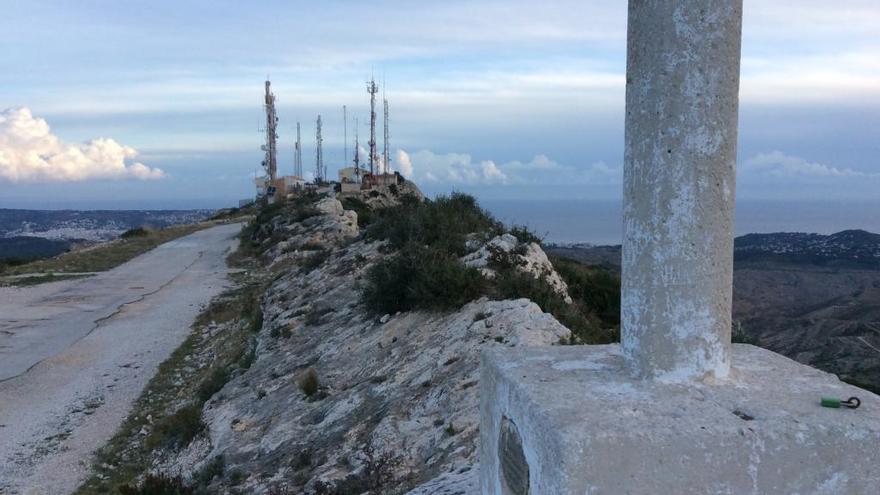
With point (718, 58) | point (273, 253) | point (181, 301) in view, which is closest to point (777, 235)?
point (273, 253)

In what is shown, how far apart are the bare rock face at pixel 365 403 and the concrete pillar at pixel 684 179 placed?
213 cm

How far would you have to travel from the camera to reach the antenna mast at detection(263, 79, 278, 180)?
45.9 m

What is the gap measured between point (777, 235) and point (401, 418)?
60.7 metres

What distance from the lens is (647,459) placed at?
9.02ft

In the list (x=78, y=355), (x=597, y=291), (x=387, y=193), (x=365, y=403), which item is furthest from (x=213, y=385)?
(x=387, y=193)

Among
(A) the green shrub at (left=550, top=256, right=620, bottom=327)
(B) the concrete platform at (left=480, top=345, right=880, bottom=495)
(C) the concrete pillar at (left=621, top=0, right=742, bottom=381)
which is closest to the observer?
(B) the concrete platform at (left=480, top=345, right=880, bottom=495)

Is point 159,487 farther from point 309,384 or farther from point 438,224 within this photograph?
point 438,224

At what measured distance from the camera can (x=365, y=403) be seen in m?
7.55

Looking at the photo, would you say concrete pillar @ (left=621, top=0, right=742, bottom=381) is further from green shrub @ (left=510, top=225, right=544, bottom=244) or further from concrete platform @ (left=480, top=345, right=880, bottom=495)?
green shrub @ (left=510, top=225, right=544, bottom=244)

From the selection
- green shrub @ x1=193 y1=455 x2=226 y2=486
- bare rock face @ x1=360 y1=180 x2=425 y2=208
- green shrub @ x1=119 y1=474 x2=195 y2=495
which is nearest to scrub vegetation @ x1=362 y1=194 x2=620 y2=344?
green shrub @ x1=193 y1=455 x2=226 y2=486

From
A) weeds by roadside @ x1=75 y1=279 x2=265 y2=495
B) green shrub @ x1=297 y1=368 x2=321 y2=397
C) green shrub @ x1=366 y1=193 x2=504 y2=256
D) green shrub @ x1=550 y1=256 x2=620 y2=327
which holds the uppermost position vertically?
green shrub @ x1=366 y1=193 x2=504 y2=256

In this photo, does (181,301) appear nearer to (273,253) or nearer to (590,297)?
(273,253)

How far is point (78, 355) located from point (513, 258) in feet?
29.0

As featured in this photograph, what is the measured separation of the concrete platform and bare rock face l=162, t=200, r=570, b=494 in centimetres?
192
